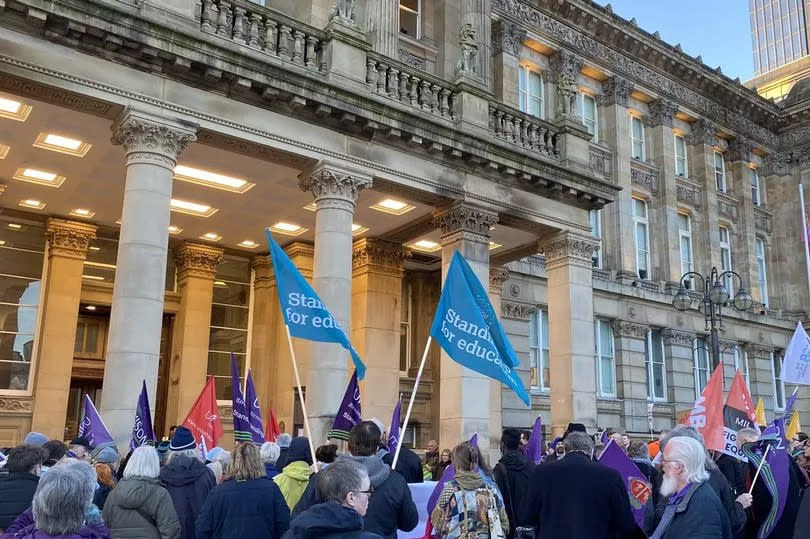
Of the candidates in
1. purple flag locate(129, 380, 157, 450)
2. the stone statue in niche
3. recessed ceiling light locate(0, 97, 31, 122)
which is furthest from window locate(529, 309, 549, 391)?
purple flag locate(129, 380, 157, 450)

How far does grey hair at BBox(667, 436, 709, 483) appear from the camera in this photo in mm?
4789

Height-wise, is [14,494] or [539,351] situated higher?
[539,351]

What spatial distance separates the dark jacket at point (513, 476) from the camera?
8.79 meters

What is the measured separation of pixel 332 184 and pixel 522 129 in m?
6.37

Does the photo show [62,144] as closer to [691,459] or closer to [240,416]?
[240,416]

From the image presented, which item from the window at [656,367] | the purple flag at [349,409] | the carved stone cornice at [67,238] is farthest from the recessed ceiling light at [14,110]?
the window at [656,367]

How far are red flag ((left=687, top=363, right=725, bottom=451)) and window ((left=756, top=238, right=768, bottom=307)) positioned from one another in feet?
86.4

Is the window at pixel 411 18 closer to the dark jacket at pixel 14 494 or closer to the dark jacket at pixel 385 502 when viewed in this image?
the dark jacket at pixel 385 502

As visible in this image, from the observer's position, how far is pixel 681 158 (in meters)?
32.6

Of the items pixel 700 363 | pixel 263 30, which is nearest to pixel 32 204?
pixel 263 30

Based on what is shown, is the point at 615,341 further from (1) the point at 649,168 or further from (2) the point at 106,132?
(2) the point at 106,132

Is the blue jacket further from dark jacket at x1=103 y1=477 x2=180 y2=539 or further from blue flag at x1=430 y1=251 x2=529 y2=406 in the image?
blue flag at x1=430 y1=251 x2=529 y2=406

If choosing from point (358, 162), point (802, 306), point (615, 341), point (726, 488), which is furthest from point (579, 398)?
point (802, 306)

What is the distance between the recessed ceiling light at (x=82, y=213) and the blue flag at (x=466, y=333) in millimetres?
11660
